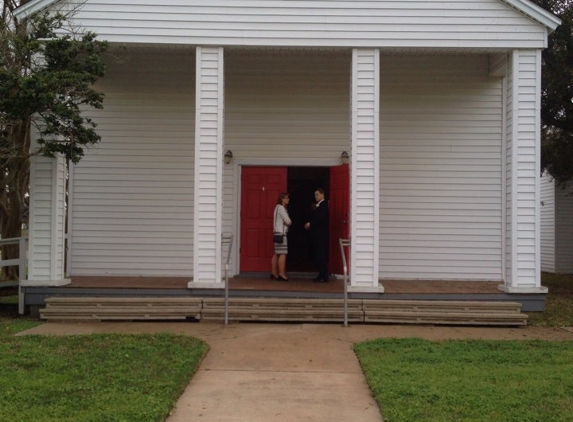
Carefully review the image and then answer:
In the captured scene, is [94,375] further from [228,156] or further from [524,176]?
[524,176]

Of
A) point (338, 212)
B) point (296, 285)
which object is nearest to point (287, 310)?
point (296, 285)

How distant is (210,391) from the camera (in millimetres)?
5582

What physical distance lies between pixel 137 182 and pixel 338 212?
3735 mm

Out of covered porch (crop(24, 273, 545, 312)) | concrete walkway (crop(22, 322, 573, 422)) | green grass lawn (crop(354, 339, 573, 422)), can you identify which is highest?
covered porch (crop(24, 273, 545, 312))

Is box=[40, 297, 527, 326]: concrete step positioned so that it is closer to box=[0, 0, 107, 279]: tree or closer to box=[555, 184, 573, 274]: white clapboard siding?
box=[0, 0, 107, 279]: tree

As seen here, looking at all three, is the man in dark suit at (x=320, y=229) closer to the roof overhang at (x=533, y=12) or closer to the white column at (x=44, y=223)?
the white column at (x=44, y=223)

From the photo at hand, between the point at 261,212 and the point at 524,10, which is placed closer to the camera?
the point at 524,10

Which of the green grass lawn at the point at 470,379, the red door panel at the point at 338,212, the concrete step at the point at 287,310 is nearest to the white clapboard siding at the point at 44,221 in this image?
the concrete step at the point at 287,310

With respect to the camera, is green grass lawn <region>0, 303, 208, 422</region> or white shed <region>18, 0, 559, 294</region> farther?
white shed <region>18, 0, 559, 294</region>

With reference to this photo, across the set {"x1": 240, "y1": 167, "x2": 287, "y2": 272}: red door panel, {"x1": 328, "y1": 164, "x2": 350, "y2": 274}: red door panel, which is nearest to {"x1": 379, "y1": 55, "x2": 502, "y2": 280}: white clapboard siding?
{"x1": 328, "y1": 164, "x2": 350, "y2": 274}: red door panel

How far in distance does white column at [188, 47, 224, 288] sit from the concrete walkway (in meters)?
0.95

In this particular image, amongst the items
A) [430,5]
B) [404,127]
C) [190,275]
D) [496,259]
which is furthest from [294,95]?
[496,259]

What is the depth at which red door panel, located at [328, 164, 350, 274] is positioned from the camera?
10695 millimetres

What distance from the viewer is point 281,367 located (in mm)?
6477
